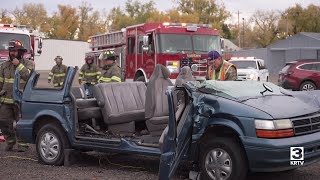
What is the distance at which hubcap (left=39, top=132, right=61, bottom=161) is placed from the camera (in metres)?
7.52

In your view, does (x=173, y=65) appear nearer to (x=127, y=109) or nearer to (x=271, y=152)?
(x=127, y=109)

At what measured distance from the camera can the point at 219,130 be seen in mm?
5879

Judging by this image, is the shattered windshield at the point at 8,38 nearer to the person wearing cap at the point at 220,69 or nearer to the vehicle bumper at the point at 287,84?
the person wearing cap at the point at 220,69

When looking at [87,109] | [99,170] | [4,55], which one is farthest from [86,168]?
Answer: [4,55]

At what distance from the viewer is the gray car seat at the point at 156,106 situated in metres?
6.73

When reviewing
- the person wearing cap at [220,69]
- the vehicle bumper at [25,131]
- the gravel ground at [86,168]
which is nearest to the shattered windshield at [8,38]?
the gravel ground at [86,168]

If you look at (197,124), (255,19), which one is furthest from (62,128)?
(255,19)

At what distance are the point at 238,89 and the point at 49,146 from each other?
3014mm

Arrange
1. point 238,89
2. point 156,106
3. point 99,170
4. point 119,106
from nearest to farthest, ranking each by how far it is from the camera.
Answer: point 238,89 → point 156,106 → point 99,170 → point 119,106

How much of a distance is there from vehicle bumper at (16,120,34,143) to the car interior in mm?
842

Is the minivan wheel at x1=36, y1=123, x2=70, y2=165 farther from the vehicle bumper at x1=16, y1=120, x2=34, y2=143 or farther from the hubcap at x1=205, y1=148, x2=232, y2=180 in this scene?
the hubcap at x1=205, y1=148, x2=232, y2=180

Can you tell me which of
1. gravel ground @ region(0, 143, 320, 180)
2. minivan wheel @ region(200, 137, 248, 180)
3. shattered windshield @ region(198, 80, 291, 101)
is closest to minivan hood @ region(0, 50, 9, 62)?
gravel ground @ region(0, 143, 320, 180)

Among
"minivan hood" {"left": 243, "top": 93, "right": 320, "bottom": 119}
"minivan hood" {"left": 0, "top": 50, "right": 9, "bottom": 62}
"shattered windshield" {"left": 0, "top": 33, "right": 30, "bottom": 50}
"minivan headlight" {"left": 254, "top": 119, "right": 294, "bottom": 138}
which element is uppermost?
"shattered windshield" {"left": 0, "top": 33, "right": 30, "bottom": 50}

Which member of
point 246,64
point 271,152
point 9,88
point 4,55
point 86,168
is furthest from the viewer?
point 246,64
